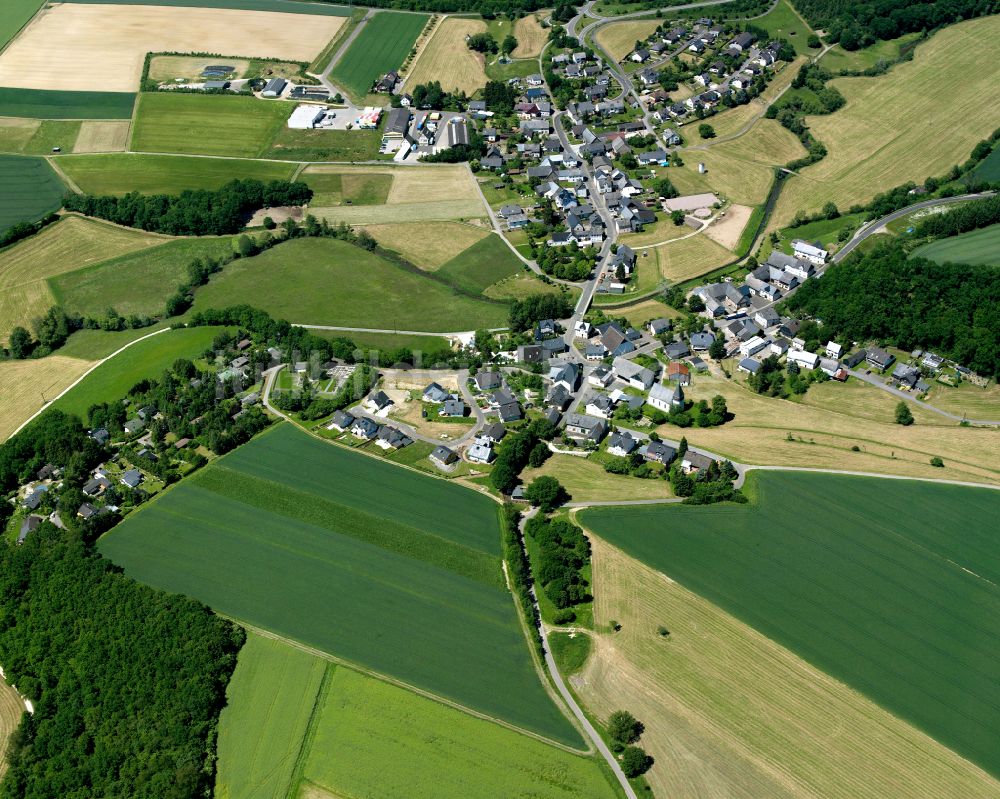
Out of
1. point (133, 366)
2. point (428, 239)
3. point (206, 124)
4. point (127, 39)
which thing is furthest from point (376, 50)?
point (133, 366)

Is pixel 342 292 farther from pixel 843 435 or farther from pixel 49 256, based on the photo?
pixel 843 435

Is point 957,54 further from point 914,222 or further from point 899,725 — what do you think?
point 899,725

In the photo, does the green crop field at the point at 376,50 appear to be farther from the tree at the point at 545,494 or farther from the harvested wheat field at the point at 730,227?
the tree at the point at 545,494

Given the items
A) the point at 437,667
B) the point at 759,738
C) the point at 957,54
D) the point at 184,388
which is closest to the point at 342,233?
the point at 184,388

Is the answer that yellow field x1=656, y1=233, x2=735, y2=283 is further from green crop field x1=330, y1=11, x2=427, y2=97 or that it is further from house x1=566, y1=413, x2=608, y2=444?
green crop field x1=330, y1=11, x2=427, y2=97

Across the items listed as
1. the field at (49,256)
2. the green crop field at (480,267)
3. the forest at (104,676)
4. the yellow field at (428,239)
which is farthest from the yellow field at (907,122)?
the forest at (104,676)
